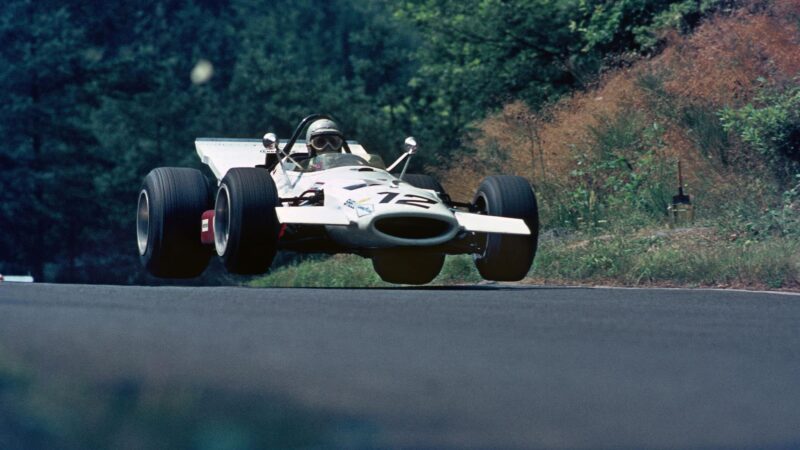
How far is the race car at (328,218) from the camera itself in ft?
42.8

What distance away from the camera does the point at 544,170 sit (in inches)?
907

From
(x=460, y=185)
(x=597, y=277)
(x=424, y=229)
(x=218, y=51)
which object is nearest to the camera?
(x=424, y=229)

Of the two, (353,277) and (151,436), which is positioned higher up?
(151,436)

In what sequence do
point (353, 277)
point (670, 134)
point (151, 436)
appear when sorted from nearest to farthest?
point (151, 436) → point (353, 277) → point (670, 134)

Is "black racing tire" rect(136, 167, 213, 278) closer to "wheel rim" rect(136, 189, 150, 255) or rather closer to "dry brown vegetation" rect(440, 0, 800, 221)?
"wheel rim" rect(136, 189, 150, 255)

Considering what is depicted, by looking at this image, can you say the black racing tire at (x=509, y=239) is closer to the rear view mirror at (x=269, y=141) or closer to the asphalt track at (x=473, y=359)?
the rear view mirror at (x=269, y=141)

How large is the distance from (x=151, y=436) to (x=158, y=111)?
133 ft

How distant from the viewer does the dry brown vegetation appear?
66.8 ft

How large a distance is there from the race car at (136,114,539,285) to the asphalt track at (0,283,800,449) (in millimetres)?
2246

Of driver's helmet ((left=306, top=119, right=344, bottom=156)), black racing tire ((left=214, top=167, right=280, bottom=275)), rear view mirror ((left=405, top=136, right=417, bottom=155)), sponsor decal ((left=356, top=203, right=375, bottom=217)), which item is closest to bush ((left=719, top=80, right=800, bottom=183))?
rear view mirror ((left=405, top=136, right=417, bottom=155))

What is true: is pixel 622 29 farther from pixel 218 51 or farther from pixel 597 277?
pixel 218 51

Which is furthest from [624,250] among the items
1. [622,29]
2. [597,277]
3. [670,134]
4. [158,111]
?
[158,111]

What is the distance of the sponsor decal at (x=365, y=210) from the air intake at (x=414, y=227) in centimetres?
24

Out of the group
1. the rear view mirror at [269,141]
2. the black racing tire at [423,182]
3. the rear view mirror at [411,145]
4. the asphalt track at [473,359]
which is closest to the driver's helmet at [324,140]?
the rear view mirror at [269,141]
